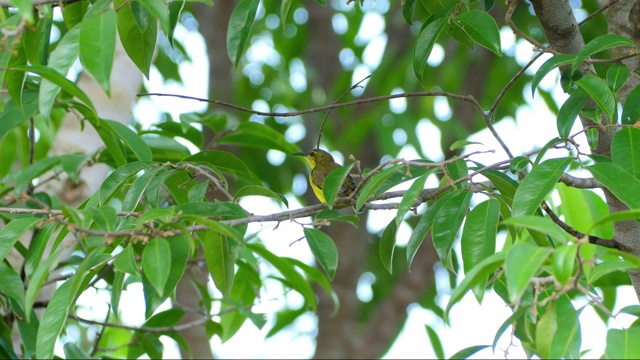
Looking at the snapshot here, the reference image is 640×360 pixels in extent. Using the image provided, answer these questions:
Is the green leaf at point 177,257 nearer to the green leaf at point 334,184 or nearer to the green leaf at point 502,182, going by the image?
the green leaf at point 334,184

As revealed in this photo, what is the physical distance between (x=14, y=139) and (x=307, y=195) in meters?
2.97

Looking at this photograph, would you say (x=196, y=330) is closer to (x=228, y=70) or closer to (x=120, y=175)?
(x=228, y=70)

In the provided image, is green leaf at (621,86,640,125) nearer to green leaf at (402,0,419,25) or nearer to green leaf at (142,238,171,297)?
green leaf at (402,0,419,25)

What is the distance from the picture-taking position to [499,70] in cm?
588

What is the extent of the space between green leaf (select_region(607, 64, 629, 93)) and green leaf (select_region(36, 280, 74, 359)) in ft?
5.21

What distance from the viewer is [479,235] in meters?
1.95

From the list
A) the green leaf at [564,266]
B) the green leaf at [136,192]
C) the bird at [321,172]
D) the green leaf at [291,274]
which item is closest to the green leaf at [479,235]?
the green leaf at [564,266]

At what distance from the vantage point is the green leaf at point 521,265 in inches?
54.1

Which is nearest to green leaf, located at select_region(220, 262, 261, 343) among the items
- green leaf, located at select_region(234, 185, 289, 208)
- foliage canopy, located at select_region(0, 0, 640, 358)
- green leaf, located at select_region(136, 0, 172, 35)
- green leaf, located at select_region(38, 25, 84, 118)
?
foliage canopy, located at select_region(0, 0, 640, 358)

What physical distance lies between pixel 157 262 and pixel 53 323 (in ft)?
1.42

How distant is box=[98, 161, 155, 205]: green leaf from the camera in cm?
228

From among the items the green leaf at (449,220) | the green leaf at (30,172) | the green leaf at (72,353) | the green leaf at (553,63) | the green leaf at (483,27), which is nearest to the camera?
the green leaf at (449,220)

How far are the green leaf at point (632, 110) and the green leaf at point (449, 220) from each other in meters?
0.52

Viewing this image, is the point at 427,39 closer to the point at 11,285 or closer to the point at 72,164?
the point at 11,285
